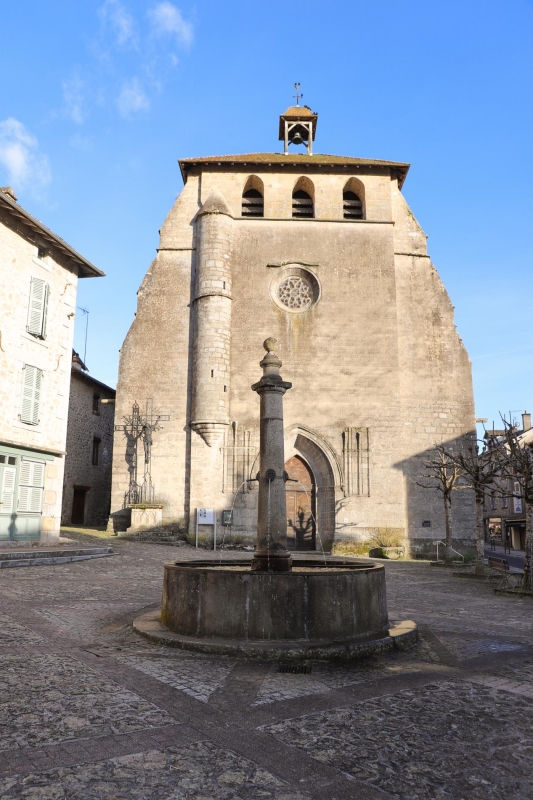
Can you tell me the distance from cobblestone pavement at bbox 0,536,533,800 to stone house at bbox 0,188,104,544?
9184mm

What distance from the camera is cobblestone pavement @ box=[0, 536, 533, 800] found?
283 cm

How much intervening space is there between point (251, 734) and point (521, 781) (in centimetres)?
141

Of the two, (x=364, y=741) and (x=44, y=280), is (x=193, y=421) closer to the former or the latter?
(x=44, y=280)

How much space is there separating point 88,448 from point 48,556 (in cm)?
1397

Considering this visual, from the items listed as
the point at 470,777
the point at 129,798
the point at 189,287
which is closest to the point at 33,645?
the point at 129,798

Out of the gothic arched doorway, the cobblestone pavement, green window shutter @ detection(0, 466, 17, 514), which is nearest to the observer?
the cobblestone pavement

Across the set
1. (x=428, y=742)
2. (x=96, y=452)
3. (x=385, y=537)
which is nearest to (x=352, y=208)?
(x=385, y=537)

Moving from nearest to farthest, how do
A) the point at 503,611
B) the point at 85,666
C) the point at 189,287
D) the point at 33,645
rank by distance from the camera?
the point at 85,666
the point at 33,645
the point at 503,611
the point at 189,287

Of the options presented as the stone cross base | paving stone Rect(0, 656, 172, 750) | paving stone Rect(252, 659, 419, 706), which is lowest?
paving stone Rect(252, 659, 419, 706)

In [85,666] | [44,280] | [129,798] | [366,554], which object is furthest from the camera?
[366,554]

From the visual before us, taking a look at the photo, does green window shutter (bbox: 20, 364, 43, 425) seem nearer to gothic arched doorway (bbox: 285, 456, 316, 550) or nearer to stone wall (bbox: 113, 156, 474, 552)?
stone wall (bbox: 113, 156, 474, 552)

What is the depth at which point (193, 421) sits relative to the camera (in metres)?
20.0

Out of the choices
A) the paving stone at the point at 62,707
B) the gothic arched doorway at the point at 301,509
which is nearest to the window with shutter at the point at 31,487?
the gothic arched doorway at the point at 301,509

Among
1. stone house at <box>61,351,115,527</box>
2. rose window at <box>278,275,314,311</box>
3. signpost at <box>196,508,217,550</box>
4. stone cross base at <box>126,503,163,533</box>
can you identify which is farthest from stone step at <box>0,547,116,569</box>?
rose window at <box>278,275,314,311</box>
